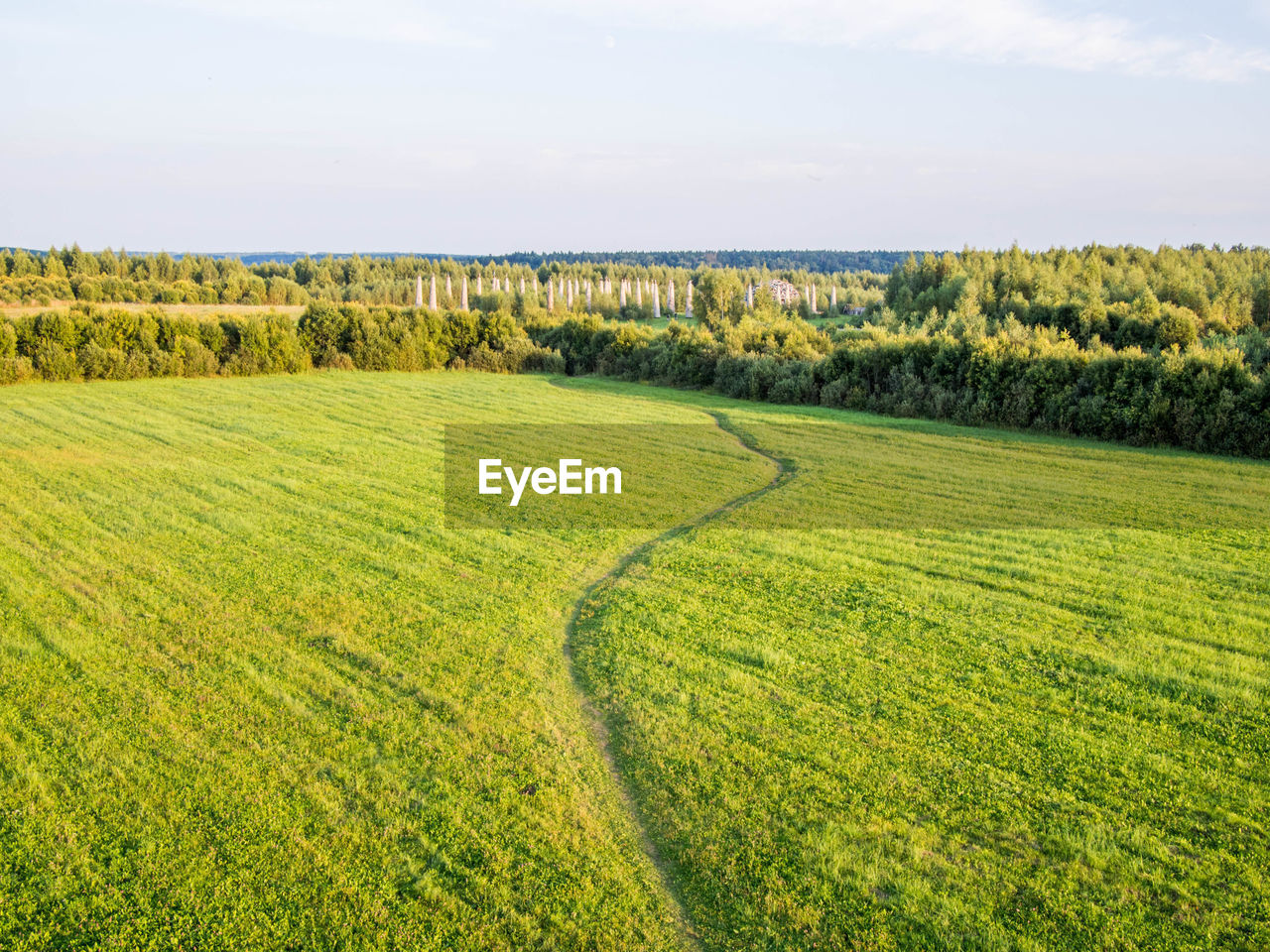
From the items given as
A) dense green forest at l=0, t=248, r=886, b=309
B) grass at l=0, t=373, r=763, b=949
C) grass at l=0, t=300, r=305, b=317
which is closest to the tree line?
grass at l=0, t=373, r=763, b=949

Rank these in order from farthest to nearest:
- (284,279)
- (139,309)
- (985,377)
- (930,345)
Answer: (284,279), (139,309), (930,345), (985,377)

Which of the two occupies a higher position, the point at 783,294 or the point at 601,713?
the point at 783,294

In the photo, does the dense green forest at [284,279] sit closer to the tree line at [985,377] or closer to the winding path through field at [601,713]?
the tree line at [985,377]

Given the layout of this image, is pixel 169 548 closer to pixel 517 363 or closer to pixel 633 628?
pixel 633 628

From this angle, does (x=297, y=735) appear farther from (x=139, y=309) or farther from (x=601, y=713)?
(x=139, y=309)

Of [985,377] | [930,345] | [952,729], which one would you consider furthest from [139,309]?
[952,729]

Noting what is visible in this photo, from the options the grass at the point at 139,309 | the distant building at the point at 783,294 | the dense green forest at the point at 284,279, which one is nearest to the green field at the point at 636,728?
the grass at the point at 139,309
